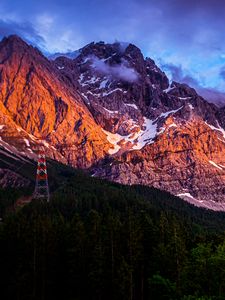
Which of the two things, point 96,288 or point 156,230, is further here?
point 156,230

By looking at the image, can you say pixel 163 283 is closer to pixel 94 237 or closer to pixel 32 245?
pixel 94 237

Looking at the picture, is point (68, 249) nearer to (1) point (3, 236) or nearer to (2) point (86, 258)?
(2) point (86, 258)

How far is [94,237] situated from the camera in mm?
81375

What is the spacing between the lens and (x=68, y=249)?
257 ft

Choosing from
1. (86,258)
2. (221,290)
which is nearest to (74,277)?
(86,258)

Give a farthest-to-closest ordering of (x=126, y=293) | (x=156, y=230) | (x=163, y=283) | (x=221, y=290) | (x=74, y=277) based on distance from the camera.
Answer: (x=156, y=230)
(x=74, y=277)
(x=126, y=293)
(x=163, y=283)
(x=221, y=290)

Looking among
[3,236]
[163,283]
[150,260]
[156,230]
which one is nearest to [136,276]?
[150,260]

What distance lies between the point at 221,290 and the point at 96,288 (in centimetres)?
2482

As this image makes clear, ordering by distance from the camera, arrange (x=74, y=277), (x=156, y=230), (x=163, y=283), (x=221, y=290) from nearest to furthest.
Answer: (x=221, y=290) → (x=163, y=283) → (x=74, y=277) → (x=156, y=230)

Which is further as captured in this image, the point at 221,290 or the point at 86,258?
the point at 86,258

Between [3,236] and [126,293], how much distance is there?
2751cm

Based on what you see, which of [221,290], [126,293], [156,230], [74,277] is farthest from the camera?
[156,230]

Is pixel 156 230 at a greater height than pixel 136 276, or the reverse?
pixel 156 230

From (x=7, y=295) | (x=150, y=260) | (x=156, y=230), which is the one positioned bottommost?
(x=7, y=295)
